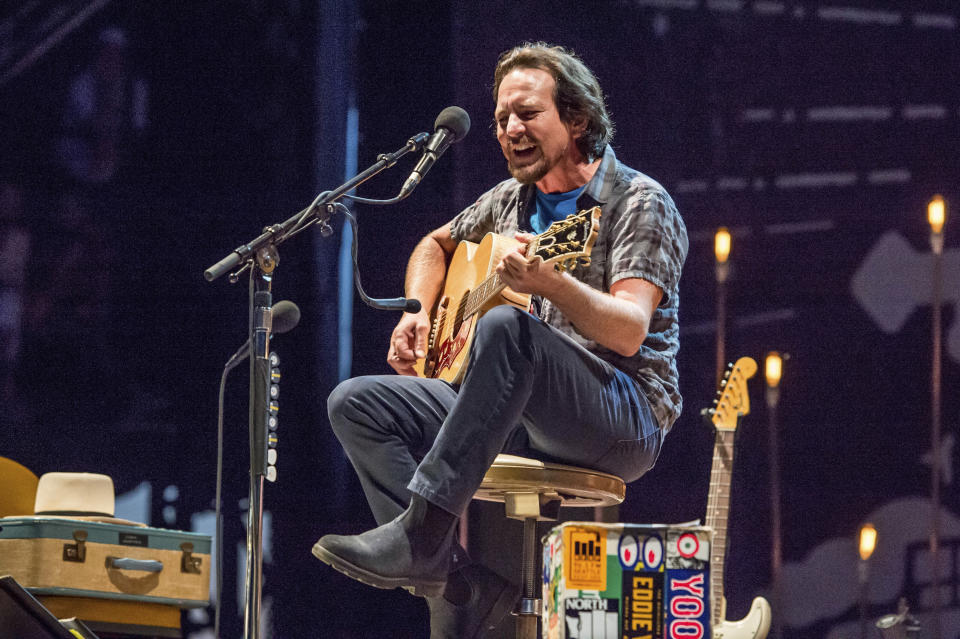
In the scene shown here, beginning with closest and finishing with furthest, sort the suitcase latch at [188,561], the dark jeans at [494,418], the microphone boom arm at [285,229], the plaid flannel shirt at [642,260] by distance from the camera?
1. the dark jeans at [494,418]
2. the microphone boom arm at [285,229]
3. the plaid flannel shirt at [642,260]
4. the suitcase latch at [188,561]

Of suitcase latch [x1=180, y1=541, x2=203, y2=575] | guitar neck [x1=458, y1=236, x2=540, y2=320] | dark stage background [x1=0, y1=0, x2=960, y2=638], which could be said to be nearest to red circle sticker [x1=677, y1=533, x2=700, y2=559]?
guitar neck [x1=458, y1=236, x2=540, y2=320]

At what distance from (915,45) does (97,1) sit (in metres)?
3.10

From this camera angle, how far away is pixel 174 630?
317 cm

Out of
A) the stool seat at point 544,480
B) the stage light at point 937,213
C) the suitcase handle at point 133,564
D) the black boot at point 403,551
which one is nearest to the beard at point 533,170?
the stool seat at point 544,480

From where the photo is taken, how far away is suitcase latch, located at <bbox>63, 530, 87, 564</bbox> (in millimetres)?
2953

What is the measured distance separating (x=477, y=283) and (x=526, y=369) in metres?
0.46

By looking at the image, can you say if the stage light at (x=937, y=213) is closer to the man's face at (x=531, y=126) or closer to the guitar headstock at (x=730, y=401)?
the guitar headstock at (x=730, y=401)

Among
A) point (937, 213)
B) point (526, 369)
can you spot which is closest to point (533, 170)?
point (526, 369)

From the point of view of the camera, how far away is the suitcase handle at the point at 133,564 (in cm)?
302

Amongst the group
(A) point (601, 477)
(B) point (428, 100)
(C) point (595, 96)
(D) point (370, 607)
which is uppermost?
(B) point (428, 100)

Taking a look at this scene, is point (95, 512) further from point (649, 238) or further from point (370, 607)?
point (649, 238)

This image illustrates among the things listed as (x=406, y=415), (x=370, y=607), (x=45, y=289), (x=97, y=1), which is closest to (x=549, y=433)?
(x=406, y=415)

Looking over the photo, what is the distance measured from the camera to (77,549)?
117 inches

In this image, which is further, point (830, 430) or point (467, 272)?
point (830, 430)
